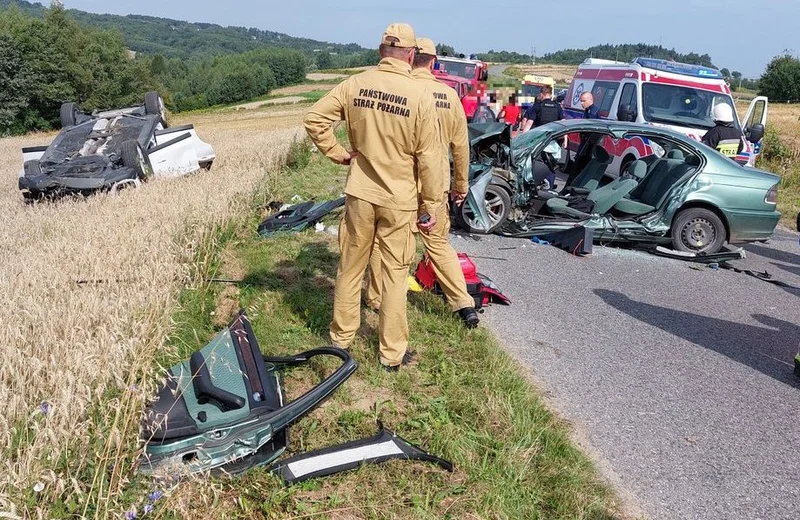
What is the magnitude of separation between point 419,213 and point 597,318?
239 centimetres

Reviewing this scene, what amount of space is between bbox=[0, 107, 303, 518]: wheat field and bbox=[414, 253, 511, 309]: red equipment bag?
2.02 metres

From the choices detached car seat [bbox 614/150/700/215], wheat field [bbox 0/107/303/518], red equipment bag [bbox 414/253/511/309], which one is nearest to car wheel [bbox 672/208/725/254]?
detached car seat [bbox 614/150/700/215]

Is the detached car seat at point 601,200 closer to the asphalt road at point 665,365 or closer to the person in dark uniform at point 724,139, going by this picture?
the asphalt road at point 665,365

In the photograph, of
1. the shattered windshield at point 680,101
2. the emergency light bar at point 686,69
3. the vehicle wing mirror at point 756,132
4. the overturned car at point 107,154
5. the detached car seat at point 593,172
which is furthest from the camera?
the emergency light bar at point 686,69

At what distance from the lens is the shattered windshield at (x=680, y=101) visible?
446 inches

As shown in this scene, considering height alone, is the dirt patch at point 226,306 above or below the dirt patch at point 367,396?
below

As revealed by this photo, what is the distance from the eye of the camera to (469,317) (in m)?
4.88

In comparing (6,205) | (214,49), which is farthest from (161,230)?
(214,49)

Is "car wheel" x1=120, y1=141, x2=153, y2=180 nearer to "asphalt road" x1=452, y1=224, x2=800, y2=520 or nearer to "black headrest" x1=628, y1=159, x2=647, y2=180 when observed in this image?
"asphalt road" x1=452, y1=224, x2=800, y2=520

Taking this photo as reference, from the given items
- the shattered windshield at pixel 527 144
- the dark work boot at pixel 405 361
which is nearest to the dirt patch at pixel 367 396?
the dark work boot at pixel 405 361

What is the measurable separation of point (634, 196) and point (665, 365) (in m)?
3.95

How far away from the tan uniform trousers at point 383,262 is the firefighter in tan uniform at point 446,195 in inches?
12.2

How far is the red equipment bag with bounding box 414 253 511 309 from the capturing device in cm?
549

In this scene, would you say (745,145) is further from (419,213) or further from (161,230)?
(161,230)
